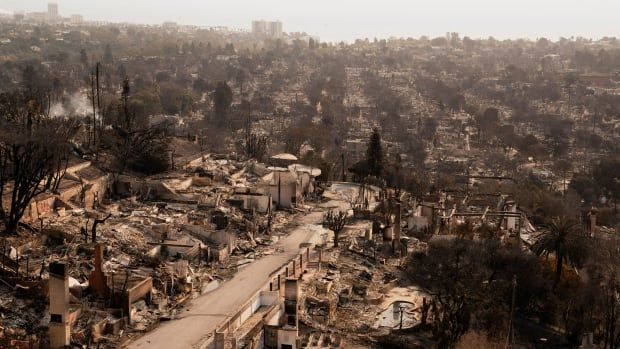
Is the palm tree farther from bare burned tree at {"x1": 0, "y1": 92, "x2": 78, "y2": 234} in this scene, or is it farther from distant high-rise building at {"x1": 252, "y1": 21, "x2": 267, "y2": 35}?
distant high-rise building at {"x1": 252, "y1": 21, "x2": 267, "y2": 35}

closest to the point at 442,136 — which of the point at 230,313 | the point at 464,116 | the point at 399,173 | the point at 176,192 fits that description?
the point at 464,116

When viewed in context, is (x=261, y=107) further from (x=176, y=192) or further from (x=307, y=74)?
(x=176, y=192)

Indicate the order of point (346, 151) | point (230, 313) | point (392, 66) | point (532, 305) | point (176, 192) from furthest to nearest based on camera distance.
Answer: point (392, 66)
point (346, 151)
point (176, 192)
point (532, 305)
point (230, 313)

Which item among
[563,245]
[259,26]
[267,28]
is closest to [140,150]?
[563,245]

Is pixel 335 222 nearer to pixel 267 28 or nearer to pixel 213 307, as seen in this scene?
pixel 213 307

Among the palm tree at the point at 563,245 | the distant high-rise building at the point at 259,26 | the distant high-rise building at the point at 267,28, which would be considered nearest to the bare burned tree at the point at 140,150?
the palm tree at the point at 563,245

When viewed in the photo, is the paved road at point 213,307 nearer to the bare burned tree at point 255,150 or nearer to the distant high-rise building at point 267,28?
the bare burned tree at point 255,150
